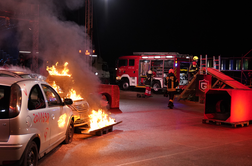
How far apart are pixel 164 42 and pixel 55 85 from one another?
2895 cm

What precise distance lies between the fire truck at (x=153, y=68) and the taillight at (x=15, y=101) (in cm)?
1596

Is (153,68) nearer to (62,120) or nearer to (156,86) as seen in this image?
(156,86)

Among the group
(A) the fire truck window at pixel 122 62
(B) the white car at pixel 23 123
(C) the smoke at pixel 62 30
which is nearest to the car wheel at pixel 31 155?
(B) the white car at pixel 23 123

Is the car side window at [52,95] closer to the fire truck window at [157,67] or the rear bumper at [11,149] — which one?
the rear bumper at [11,149]

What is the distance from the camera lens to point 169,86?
1230 cm

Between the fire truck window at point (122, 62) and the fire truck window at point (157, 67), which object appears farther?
the fire truck window at point (122, 62)

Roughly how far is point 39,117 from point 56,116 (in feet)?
2.61

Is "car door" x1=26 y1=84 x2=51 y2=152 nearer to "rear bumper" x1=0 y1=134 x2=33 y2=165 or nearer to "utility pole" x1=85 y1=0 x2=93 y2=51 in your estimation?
"rear bumper" x1=0 y1=134 x2=33 y2=165

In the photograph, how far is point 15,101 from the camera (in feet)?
11.5

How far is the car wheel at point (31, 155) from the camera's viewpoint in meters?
3.55

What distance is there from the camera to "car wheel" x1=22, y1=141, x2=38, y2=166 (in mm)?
3554

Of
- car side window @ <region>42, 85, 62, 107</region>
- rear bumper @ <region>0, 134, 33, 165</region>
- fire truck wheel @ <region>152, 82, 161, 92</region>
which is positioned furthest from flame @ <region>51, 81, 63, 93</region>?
fire truck wheel @ <region>152, 82, 161, 92</region>

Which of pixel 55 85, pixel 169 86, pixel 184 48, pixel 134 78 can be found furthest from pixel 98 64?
pixel 55 85

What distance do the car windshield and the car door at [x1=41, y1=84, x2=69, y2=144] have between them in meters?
1.07
